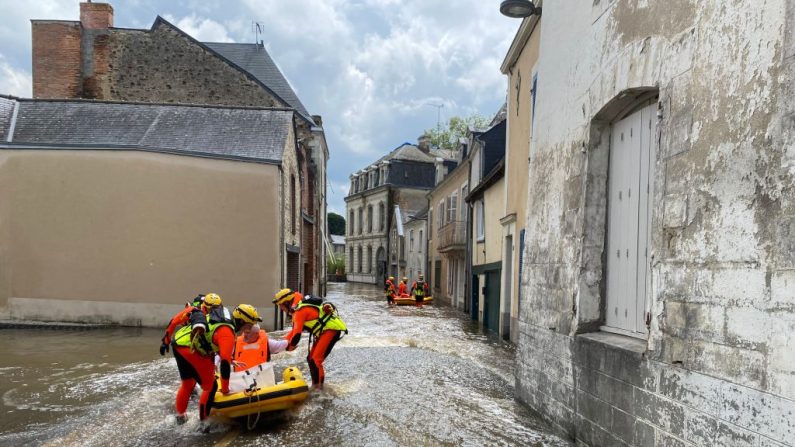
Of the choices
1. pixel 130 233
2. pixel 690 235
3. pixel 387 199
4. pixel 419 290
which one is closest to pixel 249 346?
pixel 690 235

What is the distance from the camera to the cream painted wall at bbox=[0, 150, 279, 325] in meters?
13.4

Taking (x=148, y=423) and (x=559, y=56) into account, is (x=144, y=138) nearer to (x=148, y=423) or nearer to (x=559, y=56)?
(x=148, y=423)

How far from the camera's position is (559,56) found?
20.4ft

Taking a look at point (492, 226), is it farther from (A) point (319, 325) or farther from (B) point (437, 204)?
(B) point (437, 204)

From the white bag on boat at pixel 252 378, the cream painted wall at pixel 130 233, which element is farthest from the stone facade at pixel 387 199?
the white bag on boat at pixel 252 378

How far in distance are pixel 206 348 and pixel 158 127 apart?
1104cm

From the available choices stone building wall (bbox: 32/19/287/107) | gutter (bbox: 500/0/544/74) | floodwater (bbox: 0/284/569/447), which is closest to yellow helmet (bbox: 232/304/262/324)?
floodwater (bbox: 0/284/569/447)

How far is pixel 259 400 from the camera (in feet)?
18.8

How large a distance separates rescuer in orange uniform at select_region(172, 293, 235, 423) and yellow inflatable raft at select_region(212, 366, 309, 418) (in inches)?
5.4

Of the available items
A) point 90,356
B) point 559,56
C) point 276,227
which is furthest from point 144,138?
point 559,56

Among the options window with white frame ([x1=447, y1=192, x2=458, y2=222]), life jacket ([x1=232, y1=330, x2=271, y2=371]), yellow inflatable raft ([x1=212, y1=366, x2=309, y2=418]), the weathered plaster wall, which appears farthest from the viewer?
window with white frame ([x1=447, y1=192, x2=458, y2=222])

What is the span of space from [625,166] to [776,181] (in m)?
1.97

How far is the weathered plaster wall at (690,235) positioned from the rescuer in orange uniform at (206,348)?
3371mm

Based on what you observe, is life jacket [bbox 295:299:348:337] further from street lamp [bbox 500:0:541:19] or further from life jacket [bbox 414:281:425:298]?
life jacket [bbox 414:281:425:298]
